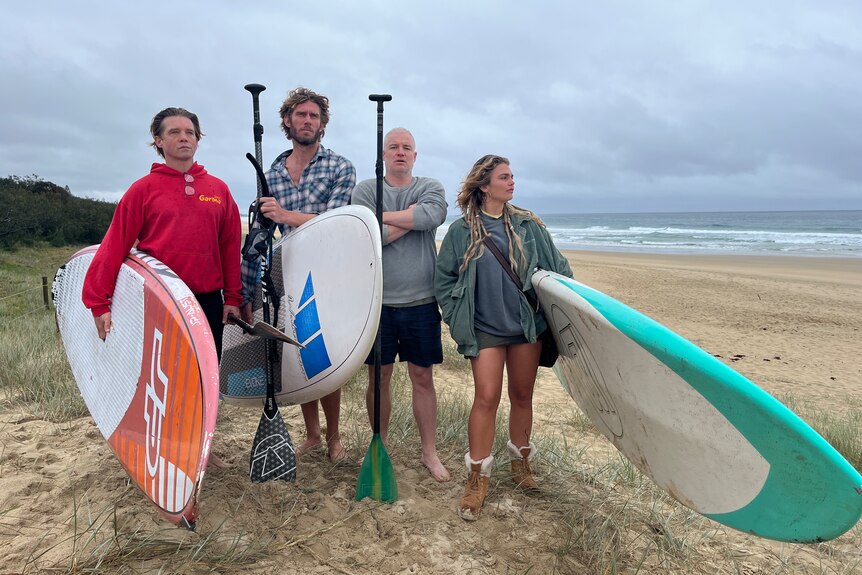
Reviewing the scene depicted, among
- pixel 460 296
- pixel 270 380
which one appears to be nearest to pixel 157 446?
pixel 270 380

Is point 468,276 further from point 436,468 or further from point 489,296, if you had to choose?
point 436,468

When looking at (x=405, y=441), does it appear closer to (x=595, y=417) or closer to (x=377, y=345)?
(x=377, y=345)

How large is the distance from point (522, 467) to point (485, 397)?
51 centimetres

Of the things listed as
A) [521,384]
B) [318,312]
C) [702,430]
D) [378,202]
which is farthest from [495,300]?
[702,430]

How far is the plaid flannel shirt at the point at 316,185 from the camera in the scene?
9.16ft

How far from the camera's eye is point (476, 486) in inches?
104

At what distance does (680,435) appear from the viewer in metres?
2.13

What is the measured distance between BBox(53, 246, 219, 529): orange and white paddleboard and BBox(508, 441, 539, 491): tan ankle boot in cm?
151

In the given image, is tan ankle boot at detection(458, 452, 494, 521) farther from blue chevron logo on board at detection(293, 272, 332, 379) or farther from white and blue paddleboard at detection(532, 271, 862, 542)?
blue chevron logo on board at detection(293, 272, 332, 379)

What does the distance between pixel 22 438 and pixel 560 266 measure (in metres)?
3.04

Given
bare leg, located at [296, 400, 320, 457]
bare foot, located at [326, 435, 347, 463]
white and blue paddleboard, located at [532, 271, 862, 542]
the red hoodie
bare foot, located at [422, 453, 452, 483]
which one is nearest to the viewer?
white and blue paddleboard, located at [532, 271, 862, 542]

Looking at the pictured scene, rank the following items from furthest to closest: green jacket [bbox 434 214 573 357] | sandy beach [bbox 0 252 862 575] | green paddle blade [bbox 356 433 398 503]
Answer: green paddle blade [bbox 356 433 398 503]
green jacket [bbox 434 214 573 357]
sandy beach [bbox 0 252 862 575]

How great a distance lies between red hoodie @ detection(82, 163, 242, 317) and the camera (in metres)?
2.39

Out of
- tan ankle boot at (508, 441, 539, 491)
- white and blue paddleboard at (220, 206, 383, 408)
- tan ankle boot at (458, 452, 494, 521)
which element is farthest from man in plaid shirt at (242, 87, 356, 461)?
tan ankle boot at (508, 441, 539, 491)
